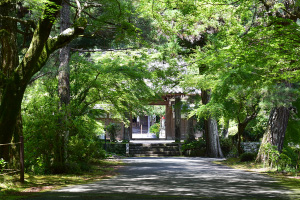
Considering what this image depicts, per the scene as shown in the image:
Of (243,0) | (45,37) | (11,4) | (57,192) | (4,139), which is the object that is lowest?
(57,192)

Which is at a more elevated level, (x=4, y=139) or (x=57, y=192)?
(x=4, y=139)


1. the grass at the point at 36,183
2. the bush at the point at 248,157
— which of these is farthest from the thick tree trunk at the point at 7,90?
the bush at the point at 248,157

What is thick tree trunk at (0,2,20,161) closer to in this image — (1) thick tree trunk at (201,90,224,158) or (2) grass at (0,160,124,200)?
(2) grass at (0,160,124,200)

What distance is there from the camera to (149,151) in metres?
24.9

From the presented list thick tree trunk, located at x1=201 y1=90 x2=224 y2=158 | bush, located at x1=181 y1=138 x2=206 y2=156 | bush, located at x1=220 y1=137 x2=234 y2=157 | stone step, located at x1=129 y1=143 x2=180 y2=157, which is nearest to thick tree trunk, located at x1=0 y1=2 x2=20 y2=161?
thick tree trunk, located at x1=201 y1=90 x2=224 y2=158

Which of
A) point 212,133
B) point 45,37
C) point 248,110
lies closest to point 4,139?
point 45,37

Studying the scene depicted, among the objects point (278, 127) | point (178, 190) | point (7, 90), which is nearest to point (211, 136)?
point (278, 127)

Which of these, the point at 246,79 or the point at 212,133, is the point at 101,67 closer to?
the point at 246,79

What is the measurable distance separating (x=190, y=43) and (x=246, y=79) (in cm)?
865

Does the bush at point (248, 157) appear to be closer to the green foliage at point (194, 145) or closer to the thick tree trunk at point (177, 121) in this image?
the green foliage at point (194, 145)

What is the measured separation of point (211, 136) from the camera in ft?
72.7

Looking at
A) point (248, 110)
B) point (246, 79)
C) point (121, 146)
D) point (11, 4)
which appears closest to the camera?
point (11, 4)

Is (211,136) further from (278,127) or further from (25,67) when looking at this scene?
(25,67)

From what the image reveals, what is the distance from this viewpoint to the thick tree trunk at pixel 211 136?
72.7 ft
